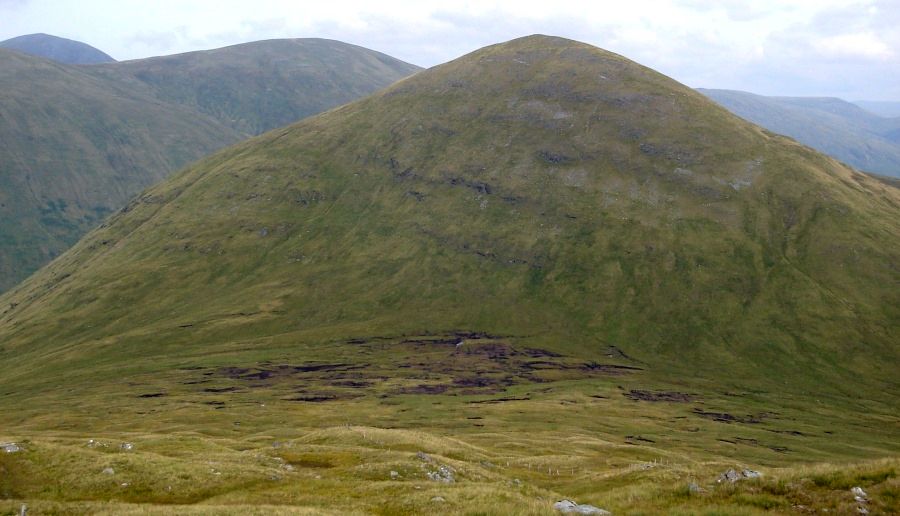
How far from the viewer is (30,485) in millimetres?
51125

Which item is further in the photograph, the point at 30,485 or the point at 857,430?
the point at 857,430

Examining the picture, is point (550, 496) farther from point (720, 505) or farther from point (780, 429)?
point (780, 429)

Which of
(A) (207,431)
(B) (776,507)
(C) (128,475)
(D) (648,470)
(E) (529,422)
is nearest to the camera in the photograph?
(B) (776,507)

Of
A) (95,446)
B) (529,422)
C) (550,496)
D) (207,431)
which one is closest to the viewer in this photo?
(550,496)

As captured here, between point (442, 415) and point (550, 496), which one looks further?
point (442, 415)

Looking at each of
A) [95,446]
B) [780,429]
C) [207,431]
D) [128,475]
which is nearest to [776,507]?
[128,475]

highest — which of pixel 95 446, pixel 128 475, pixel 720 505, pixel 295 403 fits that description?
pixel 720 505

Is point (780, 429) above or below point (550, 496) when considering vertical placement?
below

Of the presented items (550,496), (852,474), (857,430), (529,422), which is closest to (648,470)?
(550,496)

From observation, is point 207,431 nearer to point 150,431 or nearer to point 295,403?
point 150,431

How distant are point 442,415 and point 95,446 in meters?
119

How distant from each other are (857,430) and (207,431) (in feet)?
569

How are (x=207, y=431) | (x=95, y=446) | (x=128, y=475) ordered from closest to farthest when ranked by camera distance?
(x=128, y=475)
(x=95, y=446)
(x=207, y=431)

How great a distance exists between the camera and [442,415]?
592 ft
